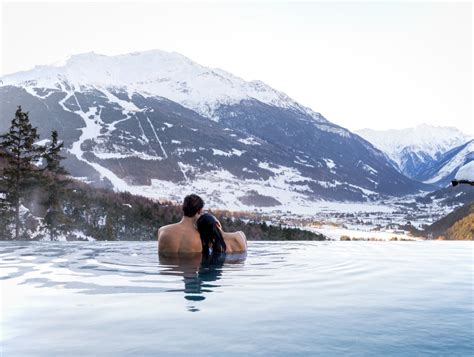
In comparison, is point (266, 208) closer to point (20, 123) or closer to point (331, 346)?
point (20, 123)

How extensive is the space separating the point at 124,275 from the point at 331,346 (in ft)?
16.0

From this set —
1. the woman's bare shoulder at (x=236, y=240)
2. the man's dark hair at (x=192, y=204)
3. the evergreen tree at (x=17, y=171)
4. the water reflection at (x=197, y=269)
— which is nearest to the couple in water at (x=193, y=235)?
the man's dark hair at (x=192, y=204)

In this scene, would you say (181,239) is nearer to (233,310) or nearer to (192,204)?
(192,204)

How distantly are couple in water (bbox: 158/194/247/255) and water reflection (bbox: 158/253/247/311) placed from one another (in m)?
0.20

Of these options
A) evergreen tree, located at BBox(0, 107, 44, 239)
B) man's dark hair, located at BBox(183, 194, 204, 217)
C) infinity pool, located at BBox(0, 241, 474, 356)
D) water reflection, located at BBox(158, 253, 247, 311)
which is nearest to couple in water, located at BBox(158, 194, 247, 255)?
man's dark hair, located at BBox(183, 194, 204, 217)

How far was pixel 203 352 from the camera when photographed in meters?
3.79

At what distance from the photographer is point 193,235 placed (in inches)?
442

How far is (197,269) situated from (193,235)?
253 centimetres

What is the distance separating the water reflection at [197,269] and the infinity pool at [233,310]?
0.03 metres

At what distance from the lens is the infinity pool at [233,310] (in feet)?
13.1

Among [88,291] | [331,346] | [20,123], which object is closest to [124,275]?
[88,291]

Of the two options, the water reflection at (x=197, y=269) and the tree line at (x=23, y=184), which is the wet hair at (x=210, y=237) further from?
the tree line at (x=23, y=184)

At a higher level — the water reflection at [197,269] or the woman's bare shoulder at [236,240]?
the woman's bare shoulder at [236,240]

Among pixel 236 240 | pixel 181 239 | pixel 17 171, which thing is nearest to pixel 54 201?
pixel 17 171
